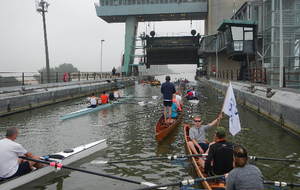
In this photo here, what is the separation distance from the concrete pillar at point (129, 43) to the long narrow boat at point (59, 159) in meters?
66.4

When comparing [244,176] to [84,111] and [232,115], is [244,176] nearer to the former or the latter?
[232,115]

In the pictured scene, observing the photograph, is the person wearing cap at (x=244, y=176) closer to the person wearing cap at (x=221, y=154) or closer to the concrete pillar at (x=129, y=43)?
the person wearing cap at (x=221, y=154)

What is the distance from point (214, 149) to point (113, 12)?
2920 inches

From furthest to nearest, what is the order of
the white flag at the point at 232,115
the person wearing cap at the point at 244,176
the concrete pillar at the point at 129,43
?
1. the concrete pillar at the point at 129,43
2. the white flag at the point at 232,115
3. the person wearing cap at the point at 244,176

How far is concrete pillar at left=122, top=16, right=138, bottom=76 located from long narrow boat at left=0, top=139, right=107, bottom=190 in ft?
218

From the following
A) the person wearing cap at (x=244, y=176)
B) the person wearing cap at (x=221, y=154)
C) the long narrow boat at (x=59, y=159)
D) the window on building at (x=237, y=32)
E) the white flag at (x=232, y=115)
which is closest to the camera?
the person wearing cap at (x=244, y=176)

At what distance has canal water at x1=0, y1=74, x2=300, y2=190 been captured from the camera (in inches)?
363

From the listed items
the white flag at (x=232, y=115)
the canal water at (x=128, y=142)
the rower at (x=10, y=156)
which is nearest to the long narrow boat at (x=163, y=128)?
the canal water at (x=128, y=142)

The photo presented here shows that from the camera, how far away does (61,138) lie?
14.8 meters

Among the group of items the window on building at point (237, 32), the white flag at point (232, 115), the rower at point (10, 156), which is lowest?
the rower at point (10, 156)

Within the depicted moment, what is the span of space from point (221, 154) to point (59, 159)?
4.99m

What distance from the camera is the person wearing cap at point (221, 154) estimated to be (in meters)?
7.05

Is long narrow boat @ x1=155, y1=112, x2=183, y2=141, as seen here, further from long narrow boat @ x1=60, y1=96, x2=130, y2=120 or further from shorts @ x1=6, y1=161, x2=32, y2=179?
long narrow boat @ x1=60, y1=96, x2=130, y2=120

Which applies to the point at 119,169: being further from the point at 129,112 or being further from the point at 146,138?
the point at 129,112
